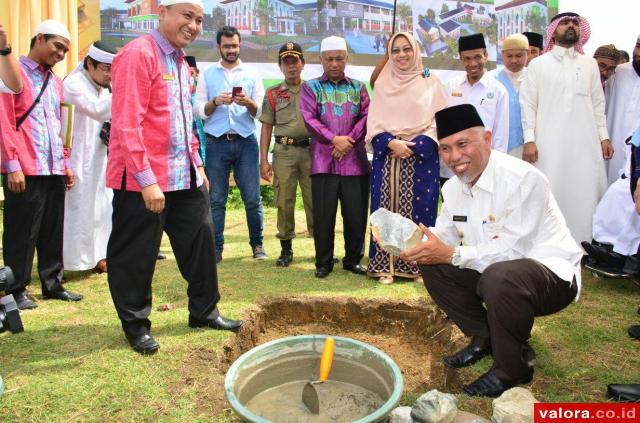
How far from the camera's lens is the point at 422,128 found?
14.2 feet

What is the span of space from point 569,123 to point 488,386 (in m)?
3.13

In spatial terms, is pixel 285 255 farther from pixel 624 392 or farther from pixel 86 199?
pixel 624 392

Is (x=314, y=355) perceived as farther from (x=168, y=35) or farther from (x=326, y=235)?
(x=326, y=235)

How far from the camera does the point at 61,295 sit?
159 inches

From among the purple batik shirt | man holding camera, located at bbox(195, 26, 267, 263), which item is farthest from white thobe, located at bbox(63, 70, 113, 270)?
the purple batik shirt

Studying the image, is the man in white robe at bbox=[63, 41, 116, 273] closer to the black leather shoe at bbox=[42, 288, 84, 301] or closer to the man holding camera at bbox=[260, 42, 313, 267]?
the black leather shoe at bbox=[42, 288, 84, 301]

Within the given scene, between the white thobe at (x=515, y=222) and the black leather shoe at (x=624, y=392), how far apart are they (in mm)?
509

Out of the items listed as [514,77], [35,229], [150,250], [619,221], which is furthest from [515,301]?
[514,77]

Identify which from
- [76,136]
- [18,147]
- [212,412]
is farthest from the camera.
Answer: [76,136]

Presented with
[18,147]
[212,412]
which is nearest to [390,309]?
[212,412]

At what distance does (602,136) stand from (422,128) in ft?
5.78

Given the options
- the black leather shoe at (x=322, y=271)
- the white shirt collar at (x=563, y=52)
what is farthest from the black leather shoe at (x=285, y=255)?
the white shirt collar at (x=563, y=52)

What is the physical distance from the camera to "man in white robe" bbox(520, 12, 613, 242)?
484 centimetres

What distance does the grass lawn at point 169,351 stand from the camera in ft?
8.18
